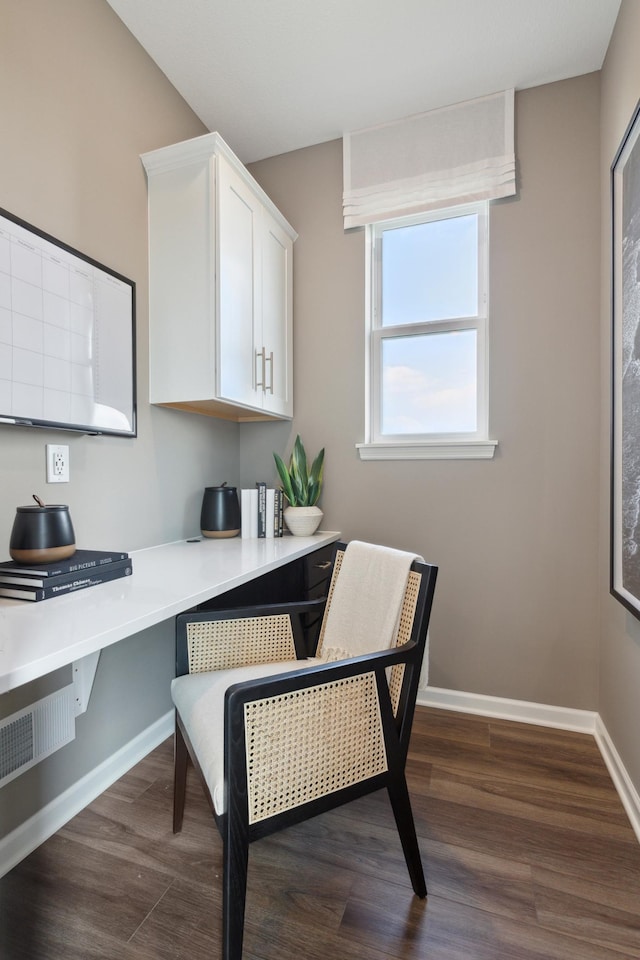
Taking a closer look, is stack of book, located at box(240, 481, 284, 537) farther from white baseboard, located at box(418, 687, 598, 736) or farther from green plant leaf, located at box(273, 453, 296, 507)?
white baseboard, located at box(418, 687, 598, 736)

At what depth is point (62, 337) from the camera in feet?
4.62

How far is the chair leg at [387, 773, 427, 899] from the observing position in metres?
1.10

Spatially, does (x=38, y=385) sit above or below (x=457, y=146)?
below

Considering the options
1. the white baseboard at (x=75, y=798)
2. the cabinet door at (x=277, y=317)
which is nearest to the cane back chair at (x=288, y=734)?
the white baseboard at (x=75, y=798)

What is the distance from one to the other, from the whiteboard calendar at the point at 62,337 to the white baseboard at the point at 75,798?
1145mm

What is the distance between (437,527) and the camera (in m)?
2.15

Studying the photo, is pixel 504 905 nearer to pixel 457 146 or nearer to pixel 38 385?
pixel 38 385

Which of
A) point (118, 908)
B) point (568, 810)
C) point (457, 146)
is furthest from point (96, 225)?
point (568, 810)

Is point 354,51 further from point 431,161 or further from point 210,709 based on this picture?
point 210,709

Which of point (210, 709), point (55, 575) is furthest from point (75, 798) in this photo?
point (55, 575)

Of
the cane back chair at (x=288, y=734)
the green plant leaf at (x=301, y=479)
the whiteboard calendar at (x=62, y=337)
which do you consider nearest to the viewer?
the cane back chair at (x=288, y=734)

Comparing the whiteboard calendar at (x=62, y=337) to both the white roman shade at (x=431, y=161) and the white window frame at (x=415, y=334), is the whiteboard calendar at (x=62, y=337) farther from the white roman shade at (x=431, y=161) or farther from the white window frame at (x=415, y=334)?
A: the white roman shade at (x=431, y=161)

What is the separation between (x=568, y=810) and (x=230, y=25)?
3.01 meters

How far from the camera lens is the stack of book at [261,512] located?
2137mm
